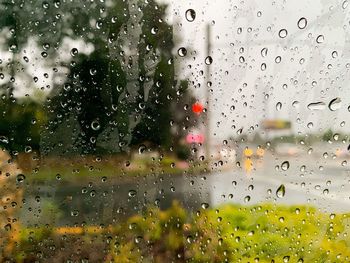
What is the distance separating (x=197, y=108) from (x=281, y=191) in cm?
33

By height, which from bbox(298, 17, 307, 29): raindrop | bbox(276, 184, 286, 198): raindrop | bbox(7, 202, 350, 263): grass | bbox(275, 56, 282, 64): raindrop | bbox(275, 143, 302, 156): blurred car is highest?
bbox(298, 17, 307, 29): raindrop

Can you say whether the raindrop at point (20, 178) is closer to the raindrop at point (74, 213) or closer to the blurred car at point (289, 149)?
the raindrop at point (74, 213)

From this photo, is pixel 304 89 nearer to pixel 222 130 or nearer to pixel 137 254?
pixel 222 130

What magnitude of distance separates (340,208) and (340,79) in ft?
1.19

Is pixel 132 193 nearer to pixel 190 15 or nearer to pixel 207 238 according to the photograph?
pixel 207 238

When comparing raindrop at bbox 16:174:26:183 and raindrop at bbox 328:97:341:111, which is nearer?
raindrop at bbox 16:174:26:183

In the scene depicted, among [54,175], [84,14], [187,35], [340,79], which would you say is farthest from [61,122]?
[340,79]

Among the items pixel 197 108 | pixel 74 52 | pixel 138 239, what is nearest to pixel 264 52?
pixel 197 108

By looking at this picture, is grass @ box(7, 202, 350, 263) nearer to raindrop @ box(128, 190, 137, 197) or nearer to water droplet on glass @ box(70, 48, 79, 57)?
raindrop @ box(128, 190, 137, 197)

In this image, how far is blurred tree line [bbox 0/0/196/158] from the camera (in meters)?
1.10

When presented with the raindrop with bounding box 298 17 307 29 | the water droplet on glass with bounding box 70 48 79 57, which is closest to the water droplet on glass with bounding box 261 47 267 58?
the raindrop with bounding box 298 17 307 29

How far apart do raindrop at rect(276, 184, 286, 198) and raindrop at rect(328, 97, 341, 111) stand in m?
0.26

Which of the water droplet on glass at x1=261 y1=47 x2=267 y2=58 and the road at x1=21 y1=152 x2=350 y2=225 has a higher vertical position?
the water droplet on glass at x1=261 y1=47 x2=267 y2=58

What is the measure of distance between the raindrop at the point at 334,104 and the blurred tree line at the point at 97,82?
39 centimetres
